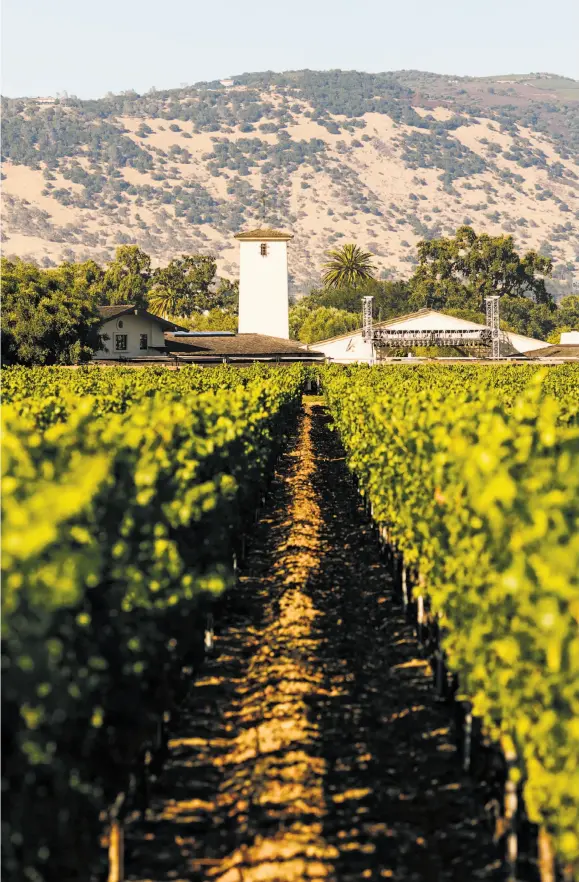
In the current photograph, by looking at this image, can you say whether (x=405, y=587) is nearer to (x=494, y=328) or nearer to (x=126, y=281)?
(x=494, y=328)

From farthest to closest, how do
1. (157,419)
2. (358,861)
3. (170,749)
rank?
(157,419), (170,749), (358,861)

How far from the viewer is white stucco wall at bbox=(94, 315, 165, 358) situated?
92.2m

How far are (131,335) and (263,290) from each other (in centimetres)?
2261

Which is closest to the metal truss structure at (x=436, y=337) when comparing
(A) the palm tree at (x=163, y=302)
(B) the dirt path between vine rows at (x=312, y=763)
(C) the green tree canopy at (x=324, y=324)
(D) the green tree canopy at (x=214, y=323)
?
(C) the green tree canopy at (x=324, y=324)

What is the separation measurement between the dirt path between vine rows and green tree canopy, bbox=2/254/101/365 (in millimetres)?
61239

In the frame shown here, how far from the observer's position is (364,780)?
383 inches

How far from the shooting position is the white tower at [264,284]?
111938mm

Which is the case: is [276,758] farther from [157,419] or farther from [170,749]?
[157,419]

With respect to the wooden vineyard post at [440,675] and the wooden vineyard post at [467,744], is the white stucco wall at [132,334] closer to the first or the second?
the wooden vineyard post at [440,675]

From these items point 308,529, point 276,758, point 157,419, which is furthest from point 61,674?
point 308,529

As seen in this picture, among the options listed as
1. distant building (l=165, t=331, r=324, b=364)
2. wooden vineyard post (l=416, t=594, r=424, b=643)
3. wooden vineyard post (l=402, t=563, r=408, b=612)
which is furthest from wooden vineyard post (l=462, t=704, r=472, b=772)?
distant building (l=165, t=331, r=324, b=364)

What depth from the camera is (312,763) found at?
32.7 feet

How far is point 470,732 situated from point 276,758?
169 cm

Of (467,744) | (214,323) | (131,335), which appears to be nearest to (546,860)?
(467,744)
